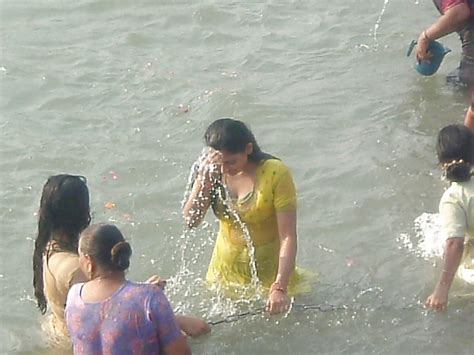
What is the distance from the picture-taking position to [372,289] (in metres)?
6.18

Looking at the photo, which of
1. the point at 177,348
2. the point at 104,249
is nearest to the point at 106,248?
the point at 104,249

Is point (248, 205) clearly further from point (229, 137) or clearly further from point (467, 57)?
point (467, 57)

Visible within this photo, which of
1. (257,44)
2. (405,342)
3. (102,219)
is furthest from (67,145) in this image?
(405,342)

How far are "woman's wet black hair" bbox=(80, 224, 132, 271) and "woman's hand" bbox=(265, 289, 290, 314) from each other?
3.58ft

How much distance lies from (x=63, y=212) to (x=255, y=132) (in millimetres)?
3587

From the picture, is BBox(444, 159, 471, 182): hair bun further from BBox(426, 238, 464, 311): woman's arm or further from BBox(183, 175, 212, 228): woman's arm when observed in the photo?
BBox(183, 175, 212, 228): woman's arm

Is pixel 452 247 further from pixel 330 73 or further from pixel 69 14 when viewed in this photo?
pixel 69 14

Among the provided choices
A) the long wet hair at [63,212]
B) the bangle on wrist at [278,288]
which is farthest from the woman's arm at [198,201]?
the long wet hair at [63,212]

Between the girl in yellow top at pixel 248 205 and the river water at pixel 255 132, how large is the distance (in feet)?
1.21

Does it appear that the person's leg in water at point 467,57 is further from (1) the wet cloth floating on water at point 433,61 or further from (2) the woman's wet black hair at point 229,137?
(2) the woman's wet black hair at point 229,137

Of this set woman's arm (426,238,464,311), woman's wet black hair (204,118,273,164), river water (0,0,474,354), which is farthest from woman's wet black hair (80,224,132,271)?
woman's arm (426,238,464,311)

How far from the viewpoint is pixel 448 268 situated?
17.7 feet

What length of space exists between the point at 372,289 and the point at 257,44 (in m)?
4.28

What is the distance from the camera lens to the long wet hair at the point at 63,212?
4.91 m
